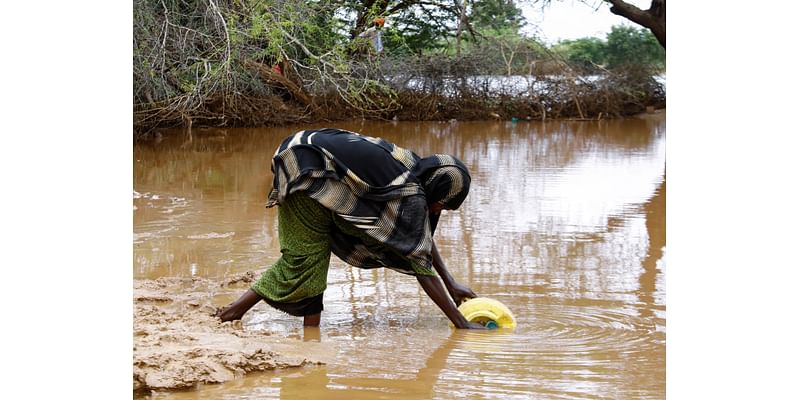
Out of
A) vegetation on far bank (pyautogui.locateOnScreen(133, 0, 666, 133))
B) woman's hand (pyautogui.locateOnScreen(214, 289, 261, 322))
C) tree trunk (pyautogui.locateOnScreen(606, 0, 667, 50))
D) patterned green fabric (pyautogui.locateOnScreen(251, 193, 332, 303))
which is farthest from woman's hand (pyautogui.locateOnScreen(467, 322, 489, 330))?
tree trunk (pyautogui.locateOnScreen(606, 0, 667, 50))

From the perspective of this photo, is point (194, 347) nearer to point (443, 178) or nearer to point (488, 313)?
point (443, 178)

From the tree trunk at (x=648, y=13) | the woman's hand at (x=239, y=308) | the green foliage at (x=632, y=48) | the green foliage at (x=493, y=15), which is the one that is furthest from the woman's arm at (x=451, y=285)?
the green foliage at (x=632, y=48)

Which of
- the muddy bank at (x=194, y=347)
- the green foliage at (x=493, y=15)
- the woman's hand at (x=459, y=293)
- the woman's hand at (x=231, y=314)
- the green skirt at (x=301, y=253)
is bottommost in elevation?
the muddy bank at (x=194, y=347)

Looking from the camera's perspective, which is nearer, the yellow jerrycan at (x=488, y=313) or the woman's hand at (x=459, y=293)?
the yellow jerrycan at (x=488, y=313)

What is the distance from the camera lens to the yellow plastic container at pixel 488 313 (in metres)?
4.72

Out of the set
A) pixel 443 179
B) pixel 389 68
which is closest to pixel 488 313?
pixel 443 179

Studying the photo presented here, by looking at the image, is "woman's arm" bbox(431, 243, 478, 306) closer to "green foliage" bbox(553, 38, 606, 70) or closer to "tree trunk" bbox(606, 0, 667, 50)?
"tree trunk" bbox(606, 0, 667, 50)

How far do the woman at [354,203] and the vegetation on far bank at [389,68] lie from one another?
6.54 meters

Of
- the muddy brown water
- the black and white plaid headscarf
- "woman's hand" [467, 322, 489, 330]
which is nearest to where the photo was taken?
the muddy brown water

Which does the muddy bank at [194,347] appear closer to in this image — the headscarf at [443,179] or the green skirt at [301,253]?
the green skirt at [301,253]

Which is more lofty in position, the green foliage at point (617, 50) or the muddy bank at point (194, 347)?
the green foliage at point (617, 50)

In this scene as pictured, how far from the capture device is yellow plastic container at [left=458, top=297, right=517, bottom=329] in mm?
4719

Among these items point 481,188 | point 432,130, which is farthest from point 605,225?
point 432,130

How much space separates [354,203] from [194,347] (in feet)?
3.27
